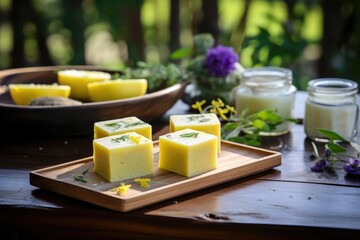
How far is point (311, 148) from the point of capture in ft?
5.63

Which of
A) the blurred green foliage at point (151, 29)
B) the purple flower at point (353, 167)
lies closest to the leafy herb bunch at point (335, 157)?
the purple flower at point (353, 167)

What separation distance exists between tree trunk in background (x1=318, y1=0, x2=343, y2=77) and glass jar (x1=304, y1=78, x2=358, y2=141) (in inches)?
60.0

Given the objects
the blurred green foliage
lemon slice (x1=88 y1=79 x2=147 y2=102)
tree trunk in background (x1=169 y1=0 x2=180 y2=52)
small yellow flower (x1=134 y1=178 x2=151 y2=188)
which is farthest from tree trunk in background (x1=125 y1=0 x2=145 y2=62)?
small yellow flower (x1=134 y1=178 x2=151 y2=188)

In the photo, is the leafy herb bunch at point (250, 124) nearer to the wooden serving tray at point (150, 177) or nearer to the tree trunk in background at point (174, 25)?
the wooden serving tray at point (150, 177)

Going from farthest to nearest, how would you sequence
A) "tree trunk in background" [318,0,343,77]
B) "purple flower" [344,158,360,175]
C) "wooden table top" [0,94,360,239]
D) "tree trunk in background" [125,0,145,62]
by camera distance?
"tree trunk in background" [125,0,145,62]
"tree trunk in background" [318,0,343,77]
"purple flower" [344,158,360,175]
"wooden table top" [0,94,360,239]

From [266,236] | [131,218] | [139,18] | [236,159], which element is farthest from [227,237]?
[139,18]

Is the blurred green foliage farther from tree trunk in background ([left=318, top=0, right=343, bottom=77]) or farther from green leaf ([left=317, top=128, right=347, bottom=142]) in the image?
green leaf ([left=317, top=128, right=347, bottom=142])

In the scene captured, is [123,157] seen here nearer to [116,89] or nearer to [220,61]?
[116,89]

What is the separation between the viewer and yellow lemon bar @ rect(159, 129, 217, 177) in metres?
1.40

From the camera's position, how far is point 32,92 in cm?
190

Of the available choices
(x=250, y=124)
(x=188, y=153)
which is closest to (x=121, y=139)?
(x=188, y=153)

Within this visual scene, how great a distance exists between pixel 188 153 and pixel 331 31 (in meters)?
2.06

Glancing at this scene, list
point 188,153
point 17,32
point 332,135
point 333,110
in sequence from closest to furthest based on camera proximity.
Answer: point 188,153 → point 332,135 → point 333,110 → point 17,32

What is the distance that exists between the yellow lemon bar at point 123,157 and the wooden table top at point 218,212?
0.31ft
